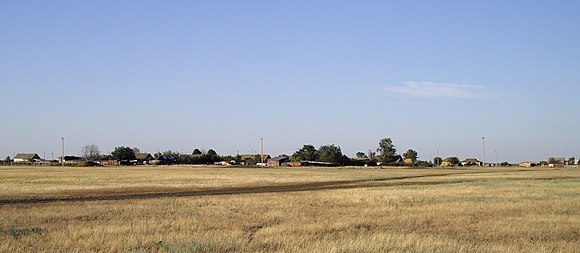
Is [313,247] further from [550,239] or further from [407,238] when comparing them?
[550,239]

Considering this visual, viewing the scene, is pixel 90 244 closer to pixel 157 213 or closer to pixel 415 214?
pixel 157 213

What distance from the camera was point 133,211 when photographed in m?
25.8

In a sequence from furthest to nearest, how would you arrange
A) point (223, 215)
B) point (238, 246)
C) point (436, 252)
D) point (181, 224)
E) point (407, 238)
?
point (223, 215) < point (181, 224) < point (407, 238) < point (238, 246) < point (436, 252)

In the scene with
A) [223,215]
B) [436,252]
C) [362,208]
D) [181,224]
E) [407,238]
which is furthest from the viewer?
[362,208]

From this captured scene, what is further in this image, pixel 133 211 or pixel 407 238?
pixel 133 211

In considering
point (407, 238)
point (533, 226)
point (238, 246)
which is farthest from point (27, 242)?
point (533, 226)

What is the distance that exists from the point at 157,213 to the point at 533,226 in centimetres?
1376

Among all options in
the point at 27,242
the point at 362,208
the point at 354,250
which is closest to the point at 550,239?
the point at 354,250

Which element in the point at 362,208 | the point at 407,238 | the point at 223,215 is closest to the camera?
the point at 407,238

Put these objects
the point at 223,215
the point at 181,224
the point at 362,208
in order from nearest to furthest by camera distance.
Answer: the point at 181,224 < the point at 223,215 < the point at 362,208

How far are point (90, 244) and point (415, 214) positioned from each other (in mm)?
13410

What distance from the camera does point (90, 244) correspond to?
1552 centimetres

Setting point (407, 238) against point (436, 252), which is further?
point (407, 238)

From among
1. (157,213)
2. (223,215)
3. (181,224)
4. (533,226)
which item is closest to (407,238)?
(533,226)
